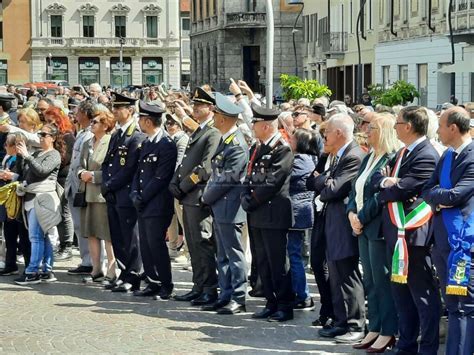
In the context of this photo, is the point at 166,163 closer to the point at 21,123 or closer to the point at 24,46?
the point at 21,123

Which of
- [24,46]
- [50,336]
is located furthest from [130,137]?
[24,46]

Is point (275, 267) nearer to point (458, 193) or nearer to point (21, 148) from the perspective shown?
point (458, 193)

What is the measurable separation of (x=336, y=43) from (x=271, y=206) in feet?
138

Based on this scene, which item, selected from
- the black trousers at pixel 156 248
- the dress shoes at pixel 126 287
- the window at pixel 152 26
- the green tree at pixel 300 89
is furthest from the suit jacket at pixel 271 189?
the window at pixel 152 26

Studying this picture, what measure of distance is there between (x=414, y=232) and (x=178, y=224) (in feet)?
23.1

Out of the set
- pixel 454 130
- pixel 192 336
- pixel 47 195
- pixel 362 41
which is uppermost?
pixel 362 41

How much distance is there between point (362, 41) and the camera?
4856cm

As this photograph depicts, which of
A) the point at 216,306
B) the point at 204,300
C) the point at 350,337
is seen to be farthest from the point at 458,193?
the point at 204,300

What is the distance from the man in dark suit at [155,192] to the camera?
474 inches

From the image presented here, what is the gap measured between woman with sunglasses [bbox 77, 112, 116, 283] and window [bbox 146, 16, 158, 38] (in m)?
92.9

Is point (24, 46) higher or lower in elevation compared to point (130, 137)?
higher

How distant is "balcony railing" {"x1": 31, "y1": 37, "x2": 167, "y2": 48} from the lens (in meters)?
104

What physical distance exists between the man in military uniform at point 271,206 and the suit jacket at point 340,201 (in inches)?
32.4

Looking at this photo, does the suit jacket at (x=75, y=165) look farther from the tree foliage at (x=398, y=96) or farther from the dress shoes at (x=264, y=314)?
the tree foliage at (x=398, y=96)
